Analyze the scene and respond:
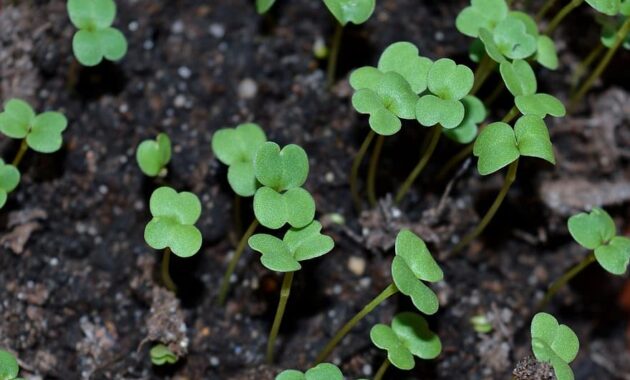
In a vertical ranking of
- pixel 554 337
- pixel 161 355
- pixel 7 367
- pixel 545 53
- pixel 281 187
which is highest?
pixel 545 53

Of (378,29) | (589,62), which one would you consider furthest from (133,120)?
(589,62)

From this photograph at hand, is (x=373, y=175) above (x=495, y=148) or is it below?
below

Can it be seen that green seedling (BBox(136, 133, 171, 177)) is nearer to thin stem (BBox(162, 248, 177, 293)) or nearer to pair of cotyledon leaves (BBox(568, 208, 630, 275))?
thin stem (BBox(162, 248, 177, 293))

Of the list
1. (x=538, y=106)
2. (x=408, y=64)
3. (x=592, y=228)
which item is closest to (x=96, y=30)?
(x=408, y=64)

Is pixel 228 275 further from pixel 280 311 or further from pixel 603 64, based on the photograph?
pixel 603 64

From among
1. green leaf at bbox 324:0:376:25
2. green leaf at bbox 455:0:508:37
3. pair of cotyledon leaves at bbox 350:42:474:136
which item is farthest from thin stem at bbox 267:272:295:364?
green leaf at bbox 455:0:508:37

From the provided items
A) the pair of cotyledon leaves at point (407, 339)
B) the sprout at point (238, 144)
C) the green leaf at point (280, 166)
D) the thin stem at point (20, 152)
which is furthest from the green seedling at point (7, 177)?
the pair of cotyledon leaves at point (407, 339)

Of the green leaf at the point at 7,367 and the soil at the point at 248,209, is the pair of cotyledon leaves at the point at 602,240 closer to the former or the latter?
the soil at the point at 248,209
